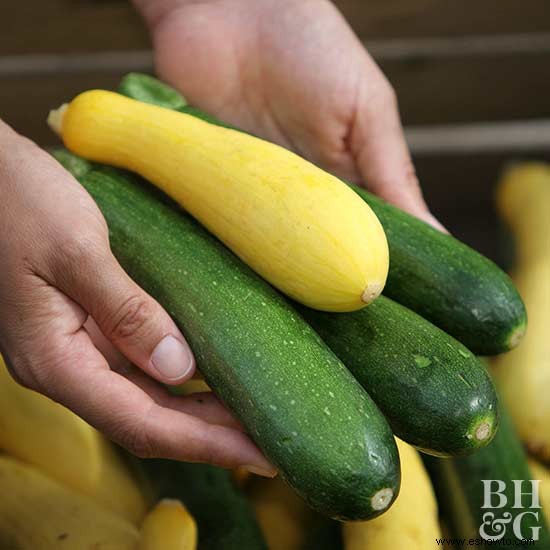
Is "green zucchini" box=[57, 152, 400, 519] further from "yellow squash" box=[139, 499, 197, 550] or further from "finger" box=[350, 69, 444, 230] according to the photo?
"finger" box=[350, 69, 444, 230]

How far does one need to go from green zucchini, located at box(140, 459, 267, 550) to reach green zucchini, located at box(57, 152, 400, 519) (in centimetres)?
23

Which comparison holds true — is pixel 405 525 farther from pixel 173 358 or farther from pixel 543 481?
pixel 173 358

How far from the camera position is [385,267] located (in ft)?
2.96

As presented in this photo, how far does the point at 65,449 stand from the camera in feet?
3.71

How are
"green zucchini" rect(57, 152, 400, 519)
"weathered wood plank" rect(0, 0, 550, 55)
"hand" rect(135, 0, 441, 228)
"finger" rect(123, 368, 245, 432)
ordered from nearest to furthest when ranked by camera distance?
1. "green zucchini" rect(57, 152, 400, 519)
2. "finger" rect(123, 368, 245, 432)
3. "hand" rect(135, 0, 441, 228)
4. "weathered wood plank" rect(0, 0, 550, 55)

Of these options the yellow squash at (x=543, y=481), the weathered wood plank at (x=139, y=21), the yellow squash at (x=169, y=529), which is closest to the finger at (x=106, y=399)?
the yellow squash at (x=169, y=529)

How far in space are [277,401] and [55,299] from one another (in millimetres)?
267

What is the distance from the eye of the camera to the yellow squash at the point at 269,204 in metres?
0.89

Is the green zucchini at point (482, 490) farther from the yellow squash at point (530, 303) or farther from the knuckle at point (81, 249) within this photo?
the knuckle at point (81, 249)

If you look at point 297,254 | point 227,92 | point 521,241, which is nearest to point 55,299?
point 297,254

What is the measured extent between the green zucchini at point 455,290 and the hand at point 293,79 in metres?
0.19

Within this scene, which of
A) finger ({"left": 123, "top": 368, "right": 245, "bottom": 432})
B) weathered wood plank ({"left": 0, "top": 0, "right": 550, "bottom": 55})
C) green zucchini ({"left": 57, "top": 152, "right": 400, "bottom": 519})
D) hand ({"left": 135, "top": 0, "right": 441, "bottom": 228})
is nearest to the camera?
green zucchini ({"left": 57, "top": 152, "right": 400, "bottom": 519})

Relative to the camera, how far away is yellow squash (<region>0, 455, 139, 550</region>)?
3.34ft

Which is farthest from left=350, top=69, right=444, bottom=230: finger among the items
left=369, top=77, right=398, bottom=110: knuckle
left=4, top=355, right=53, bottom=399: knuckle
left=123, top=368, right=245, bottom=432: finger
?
left=4, top=355, right=53, bottom=399: knuckle
